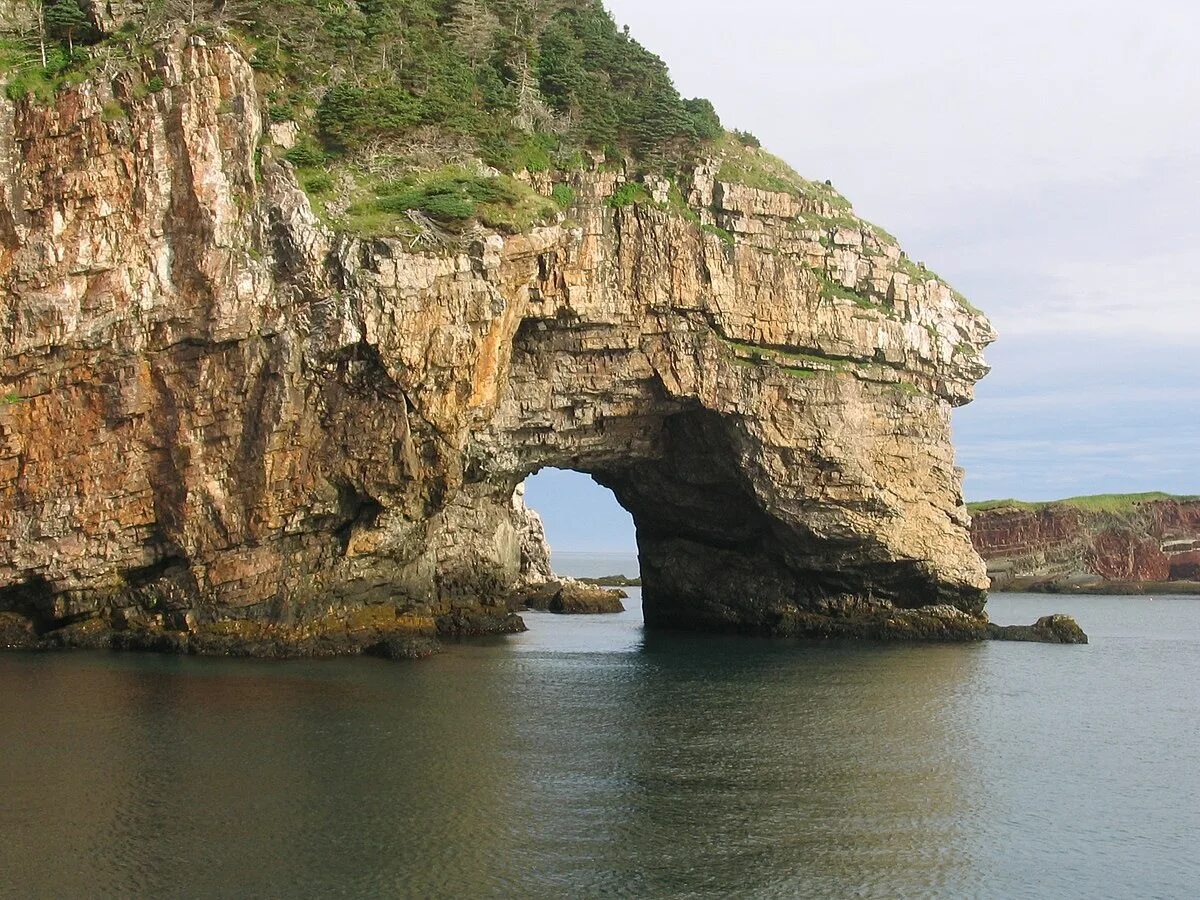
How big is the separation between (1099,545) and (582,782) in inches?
3979

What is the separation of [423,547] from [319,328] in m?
11.3

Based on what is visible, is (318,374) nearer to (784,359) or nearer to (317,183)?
(317,183)

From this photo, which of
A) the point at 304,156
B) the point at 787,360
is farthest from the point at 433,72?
the point at 787,360

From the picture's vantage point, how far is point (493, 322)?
135 feet

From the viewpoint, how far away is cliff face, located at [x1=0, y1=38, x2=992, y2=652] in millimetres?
38906

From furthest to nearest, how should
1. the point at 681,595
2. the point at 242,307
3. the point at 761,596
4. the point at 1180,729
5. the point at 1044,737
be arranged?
1. the point at 681,595
2. the point at 761,596
3. the point at 242,307
4. the point at 1180,729
5. the point at 1044,737

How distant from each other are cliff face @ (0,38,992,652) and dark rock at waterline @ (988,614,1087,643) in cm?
610

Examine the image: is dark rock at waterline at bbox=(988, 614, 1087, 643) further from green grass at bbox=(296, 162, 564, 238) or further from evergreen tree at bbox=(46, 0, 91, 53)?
evergreen tree at bbox=(46, 0, 91, 53)

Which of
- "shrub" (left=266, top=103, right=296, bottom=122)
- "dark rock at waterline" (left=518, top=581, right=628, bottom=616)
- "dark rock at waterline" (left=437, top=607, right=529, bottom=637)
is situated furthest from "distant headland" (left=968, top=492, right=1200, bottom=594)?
"shrub" (left=266, top=103, right=296, bottom=122)

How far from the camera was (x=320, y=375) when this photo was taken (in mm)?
39938

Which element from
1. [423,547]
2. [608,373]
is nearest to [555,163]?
[608,373]

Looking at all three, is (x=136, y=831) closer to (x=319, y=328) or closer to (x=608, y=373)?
(x=319, y=328)

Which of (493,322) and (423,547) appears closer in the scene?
(493,322)

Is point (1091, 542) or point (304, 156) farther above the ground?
point (304, 156)
